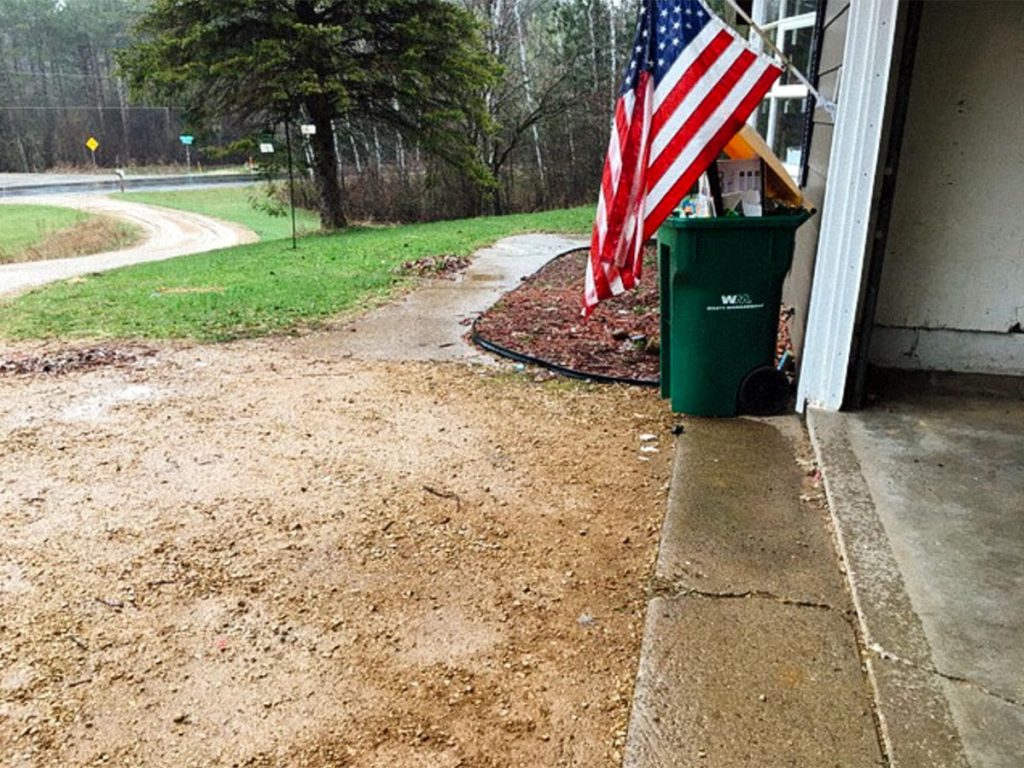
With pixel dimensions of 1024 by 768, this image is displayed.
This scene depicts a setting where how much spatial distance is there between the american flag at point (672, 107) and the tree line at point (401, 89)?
12.0 meters

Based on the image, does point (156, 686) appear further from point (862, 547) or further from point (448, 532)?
point (862, 547)

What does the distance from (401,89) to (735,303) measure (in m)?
12.9

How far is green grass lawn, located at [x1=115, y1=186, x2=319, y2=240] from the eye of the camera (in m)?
25.1

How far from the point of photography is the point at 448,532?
2791 millimetres

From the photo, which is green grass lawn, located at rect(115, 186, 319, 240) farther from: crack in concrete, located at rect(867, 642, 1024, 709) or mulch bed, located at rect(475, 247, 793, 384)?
crack in concrete, located at rect(867, 642, 1024, 709)

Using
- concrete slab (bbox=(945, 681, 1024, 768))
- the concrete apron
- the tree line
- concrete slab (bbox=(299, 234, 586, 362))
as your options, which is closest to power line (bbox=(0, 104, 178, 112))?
the tree line

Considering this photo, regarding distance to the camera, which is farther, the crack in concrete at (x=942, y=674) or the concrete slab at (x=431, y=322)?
the concrete slab at (x=431, y=322)

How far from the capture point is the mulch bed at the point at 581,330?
4.79 meters

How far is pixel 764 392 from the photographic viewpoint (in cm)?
364

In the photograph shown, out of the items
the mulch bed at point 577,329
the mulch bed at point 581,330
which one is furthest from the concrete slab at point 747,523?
the mulch bed at point 577,329

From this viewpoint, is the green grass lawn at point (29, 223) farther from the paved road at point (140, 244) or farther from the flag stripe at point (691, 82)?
the flag stripe at point (691, 82)

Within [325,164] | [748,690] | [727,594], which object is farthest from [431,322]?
[325,164]

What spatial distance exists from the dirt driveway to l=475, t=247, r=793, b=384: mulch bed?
0.51 metres

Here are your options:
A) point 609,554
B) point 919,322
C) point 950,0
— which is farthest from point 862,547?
point 950,0
